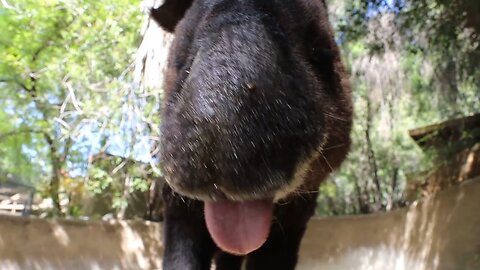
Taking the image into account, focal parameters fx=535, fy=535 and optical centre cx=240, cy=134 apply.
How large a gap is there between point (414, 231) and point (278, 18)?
113 inches

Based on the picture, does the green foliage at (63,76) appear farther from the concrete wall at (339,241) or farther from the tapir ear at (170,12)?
the tapir ear at (170,12)

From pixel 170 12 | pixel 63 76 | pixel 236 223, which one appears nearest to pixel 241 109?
pixel 236 223

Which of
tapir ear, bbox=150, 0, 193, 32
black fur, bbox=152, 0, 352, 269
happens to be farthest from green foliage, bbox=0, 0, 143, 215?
black fur, bbox=152, 0, 352, 269

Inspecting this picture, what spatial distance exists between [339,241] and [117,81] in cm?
191

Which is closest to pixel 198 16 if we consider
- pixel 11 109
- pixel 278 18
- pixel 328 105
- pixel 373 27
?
pixel 278 18

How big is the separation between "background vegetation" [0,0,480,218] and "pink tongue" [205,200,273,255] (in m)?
2.19

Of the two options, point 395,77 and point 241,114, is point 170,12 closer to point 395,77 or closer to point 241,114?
point 241,114

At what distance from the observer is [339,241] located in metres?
3.70

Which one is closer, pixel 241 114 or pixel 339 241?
pixel 241 114

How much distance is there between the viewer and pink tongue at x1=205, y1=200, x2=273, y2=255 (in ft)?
3.31

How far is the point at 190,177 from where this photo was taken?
92 cm

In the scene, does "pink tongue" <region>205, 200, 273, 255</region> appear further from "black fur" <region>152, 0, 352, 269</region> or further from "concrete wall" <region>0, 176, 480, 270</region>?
"concrete wall" <region>0, 176, 480, 270</region>

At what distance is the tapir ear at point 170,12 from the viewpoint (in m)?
1.57

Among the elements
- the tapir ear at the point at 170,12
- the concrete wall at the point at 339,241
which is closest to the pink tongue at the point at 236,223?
the tapir ear at the point at 170,12
